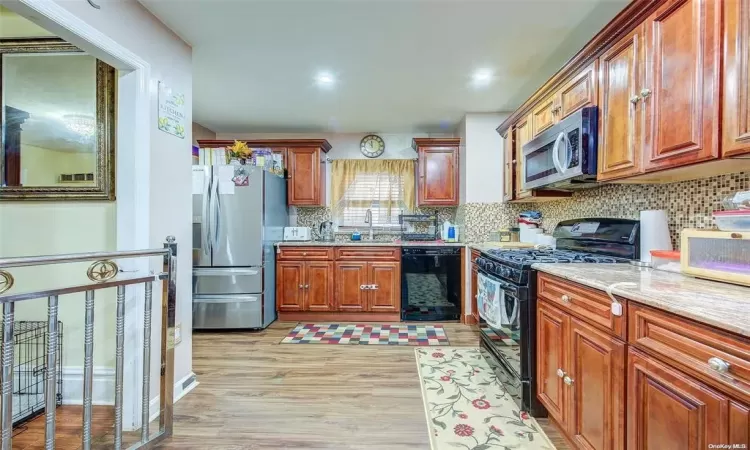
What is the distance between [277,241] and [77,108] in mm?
2157

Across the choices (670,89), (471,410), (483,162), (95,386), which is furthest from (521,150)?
(95,386)

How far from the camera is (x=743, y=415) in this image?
30.5 inches

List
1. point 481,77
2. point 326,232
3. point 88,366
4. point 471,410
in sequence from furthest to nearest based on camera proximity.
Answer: point 326,232
point 481,77
point 471,410
point 88,366

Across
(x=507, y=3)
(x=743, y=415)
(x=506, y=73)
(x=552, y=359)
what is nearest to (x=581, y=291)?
(x=552, y=359)

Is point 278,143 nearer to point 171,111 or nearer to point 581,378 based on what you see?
point 171,111

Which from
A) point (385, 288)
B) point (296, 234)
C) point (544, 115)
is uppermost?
point (544, 115)

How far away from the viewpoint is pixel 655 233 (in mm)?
1799

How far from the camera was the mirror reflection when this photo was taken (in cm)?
199

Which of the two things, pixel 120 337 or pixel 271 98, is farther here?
pixel 271 98

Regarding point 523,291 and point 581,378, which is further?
point 523,291

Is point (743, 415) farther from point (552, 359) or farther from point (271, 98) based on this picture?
point (271, 98)

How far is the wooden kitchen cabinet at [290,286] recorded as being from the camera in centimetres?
374

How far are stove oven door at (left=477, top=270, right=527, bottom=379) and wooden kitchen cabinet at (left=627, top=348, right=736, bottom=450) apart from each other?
83 centimetres

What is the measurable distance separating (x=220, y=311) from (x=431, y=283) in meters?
2.31
